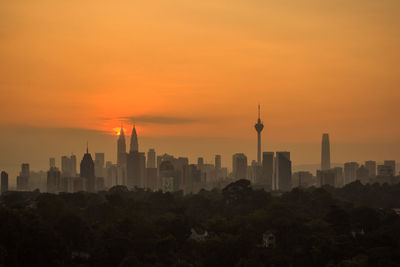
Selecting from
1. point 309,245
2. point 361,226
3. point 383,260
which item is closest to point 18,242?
point 309,245

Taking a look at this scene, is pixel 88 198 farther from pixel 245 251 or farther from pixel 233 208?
pixel 245 251

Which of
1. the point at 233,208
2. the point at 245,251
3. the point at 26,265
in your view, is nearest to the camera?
the point at 26,265

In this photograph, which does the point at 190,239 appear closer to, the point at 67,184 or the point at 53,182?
the point at 67,184

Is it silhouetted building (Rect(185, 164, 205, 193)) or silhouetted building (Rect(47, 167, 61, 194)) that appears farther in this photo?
silhouetted building (Rect(47, 167, 61, 194))

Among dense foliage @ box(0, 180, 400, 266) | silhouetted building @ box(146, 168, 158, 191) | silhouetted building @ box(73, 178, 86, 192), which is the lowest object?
dense foliage @ box(0, 180, 400, 266)

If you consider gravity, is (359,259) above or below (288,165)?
below

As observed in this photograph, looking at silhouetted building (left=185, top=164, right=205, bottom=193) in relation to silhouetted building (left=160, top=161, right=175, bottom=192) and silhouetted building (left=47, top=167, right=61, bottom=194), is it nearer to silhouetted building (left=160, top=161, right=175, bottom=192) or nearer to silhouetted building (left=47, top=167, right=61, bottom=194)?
silhouetted building (left=160, top=161, right=175, bottom=192)

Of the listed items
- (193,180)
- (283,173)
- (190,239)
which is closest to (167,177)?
(193,180)

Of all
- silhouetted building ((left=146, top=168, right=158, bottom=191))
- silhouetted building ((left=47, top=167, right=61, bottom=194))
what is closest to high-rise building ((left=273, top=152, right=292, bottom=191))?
silhouetted building ((left=146, top=168, right=158, bottom=191))

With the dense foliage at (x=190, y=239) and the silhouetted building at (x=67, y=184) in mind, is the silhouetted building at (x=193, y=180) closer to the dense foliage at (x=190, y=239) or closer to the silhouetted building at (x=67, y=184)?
the silhouetted building at (x=67, y=184)

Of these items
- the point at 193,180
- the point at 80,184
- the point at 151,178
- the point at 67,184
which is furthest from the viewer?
the point at 151,178

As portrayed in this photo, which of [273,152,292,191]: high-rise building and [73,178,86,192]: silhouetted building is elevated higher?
[273,152,292,191]: high-rise building
